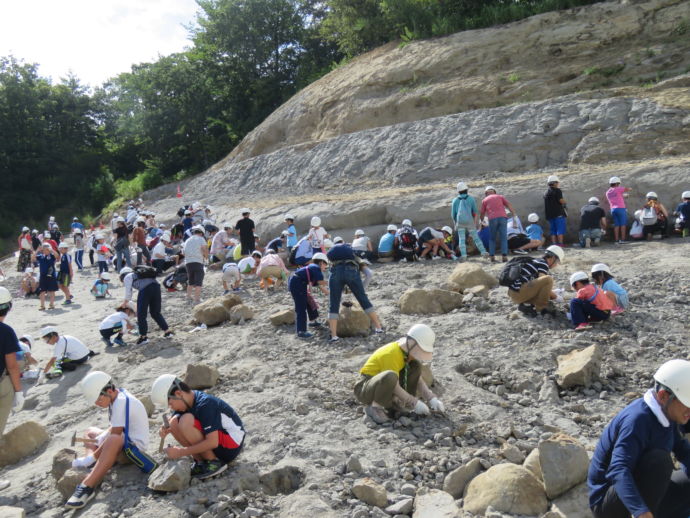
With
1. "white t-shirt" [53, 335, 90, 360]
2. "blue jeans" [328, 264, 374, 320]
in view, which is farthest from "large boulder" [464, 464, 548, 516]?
"white t-shirt" [53, 335, 90, 360]

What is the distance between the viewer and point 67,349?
912 cm

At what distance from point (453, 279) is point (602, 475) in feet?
20.7

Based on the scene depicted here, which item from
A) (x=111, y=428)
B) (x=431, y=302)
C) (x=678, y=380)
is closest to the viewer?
(x=678, y=380)

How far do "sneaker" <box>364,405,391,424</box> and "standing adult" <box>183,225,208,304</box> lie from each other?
638 cm

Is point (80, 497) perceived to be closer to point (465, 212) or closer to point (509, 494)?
point (509, 494)

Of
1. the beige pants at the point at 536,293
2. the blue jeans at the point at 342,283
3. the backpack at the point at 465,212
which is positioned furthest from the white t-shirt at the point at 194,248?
the beige pants at the point at 536,293

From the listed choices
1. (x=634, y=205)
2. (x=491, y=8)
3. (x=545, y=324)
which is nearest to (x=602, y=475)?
(x=545, y=324)

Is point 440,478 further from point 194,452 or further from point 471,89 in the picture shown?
point 471,89

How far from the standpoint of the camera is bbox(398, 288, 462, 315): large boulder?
895 cm

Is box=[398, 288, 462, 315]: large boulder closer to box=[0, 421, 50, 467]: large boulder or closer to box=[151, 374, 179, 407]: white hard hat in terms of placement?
box=[151, 374, 179, 407]: white hard hat

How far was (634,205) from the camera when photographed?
13352 millimetres

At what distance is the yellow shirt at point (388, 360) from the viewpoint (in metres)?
5.72

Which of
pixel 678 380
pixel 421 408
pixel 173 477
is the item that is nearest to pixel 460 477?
pixel 421 408

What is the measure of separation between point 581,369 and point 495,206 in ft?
18.6
